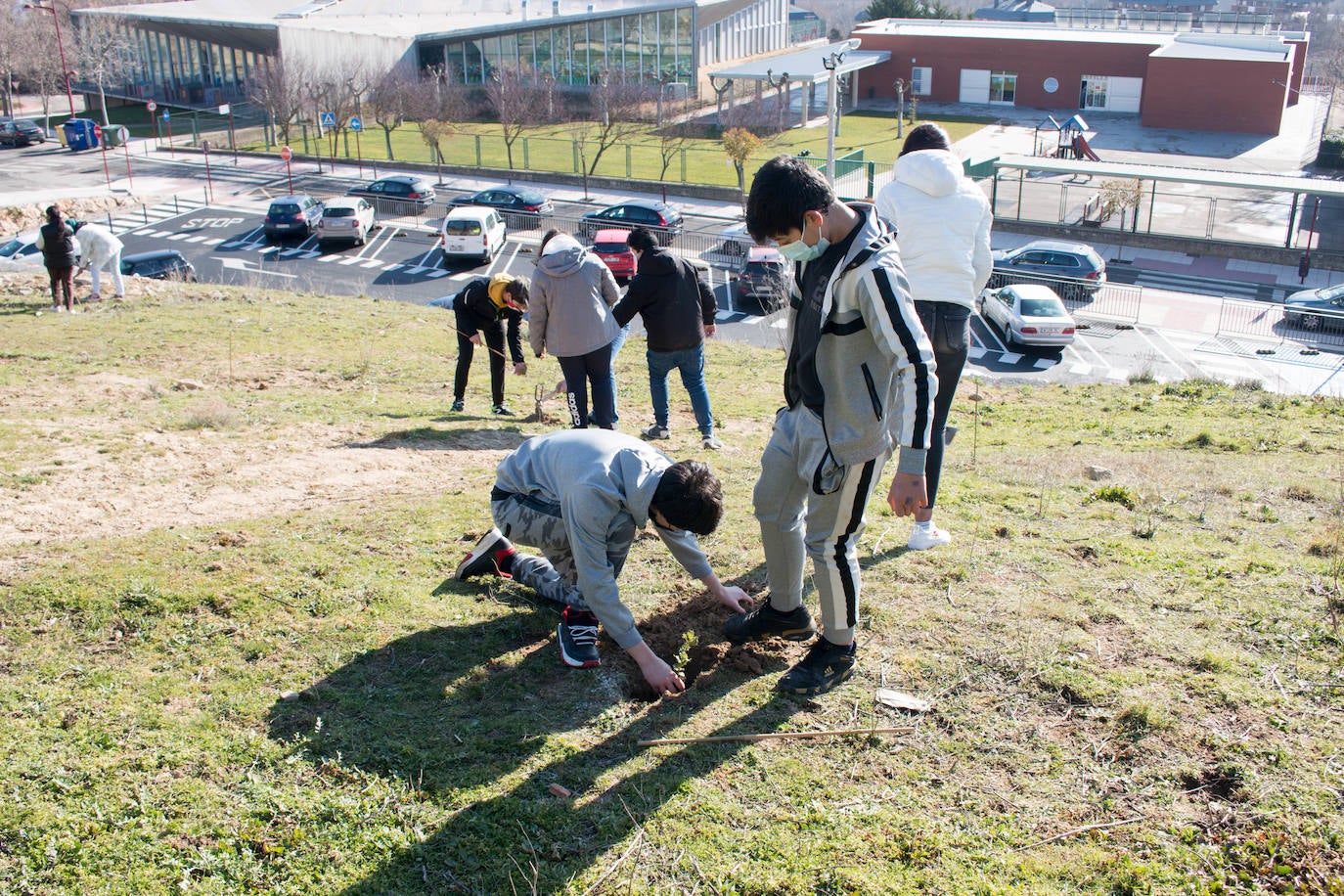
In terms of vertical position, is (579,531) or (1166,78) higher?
(1166,78)

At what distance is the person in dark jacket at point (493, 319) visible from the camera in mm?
8961

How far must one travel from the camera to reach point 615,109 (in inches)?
1876

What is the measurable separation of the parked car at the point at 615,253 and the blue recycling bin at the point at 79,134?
3584 cm

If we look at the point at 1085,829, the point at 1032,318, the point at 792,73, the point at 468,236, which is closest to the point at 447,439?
the point at 1085,829

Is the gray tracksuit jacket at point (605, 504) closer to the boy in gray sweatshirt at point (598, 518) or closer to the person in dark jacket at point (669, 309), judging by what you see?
the boy in gray sweatshirt at point (598, 518)

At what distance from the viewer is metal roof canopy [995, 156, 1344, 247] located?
28.8 m

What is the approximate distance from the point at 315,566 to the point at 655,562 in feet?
5.78

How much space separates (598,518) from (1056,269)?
23.9 m

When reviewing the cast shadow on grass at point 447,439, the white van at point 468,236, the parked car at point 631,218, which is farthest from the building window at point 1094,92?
the cast shadow on grass at point 447,439

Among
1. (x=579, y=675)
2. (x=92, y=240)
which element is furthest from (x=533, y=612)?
(x=92, y=240)

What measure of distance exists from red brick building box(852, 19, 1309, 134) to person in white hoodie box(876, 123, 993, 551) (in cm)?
5378

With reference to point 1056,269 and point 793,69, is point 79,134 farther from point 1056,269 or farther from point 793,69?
point 1056,269

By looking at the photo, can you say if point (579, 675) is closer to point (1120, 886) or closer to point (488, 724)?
point (488, 724)

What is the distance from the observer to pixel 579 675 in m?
4.43
